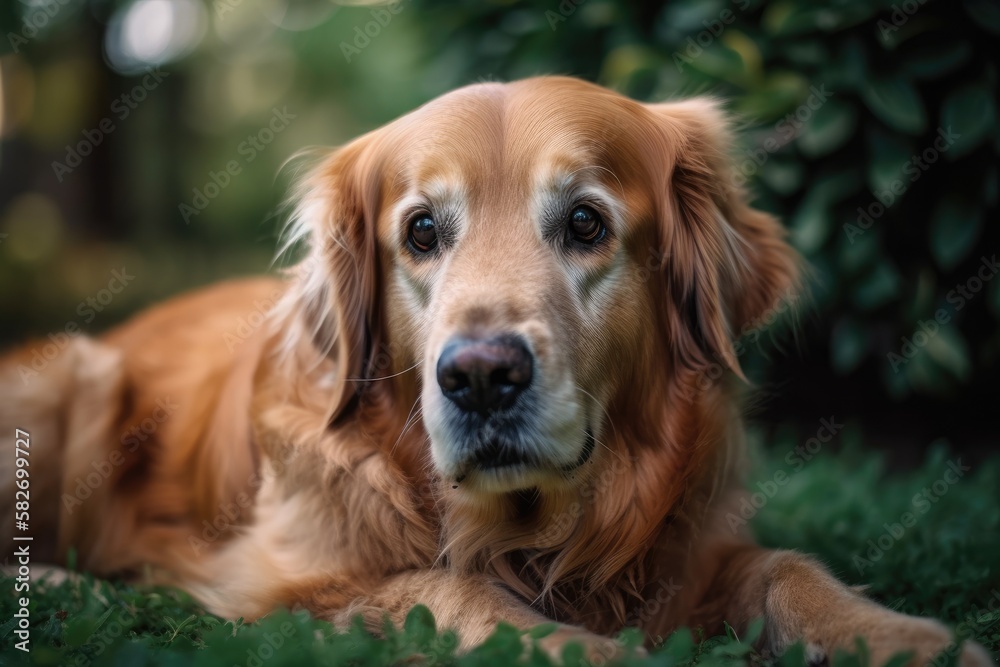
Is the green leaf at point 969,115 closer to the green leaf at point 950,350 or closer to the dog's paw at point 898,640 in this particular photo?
the green leaf at point 950,350

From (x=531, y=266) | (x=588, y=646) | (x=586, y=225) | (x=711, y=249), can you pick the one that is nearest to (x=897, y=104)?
(x=711, y=249)

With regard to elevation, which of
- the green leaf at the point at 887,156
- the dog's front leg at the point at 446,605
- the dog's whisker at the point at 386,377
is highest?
the green leaf at the point at 887,156

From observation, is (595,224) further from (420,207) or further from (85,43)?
(85,43)

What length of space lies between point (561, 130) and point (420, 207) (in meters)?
0.51

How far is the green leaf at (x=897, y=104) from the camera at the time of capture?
12.0 feet

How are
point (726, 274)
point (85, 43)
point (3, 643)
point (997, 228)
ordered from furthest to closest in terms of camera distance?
point (85, 43), point (997, 228), point (726, 274), point (3, 643)

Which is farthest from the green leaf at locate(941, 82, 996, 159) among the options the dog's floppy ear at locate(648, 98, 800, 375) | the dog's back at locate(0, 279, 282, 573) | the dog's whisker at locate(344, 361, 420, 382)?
the dog's back at locate(0, 279, 282, 573)

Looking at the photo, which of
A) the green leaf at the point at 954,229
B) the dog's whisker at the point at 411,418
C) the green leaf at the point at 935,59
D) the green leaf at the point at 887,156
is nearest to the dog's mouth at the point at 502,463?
the dog's whisker at the point at 411,418

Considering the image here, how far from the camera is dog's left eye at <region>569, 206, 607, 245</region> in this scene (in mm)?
2541

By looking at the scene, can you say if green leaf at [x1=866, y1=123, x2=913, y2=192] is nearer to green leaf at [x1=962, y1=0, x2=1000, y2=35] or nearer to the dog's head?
green leaf at [x1=962, y1=0, x2=1000, y2=35]

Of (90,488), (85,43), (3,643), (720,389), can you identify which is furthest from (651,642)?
(85,43)

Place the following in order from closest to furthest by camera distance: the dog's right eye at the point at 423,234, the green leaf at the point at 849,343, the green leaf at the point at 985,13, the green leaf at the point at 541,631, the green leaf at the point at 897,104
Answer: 1. the green leaf at the point at 541,631
2. the dog's right eye at the point at 423,234
3. the green leaf at the point at 985,13
4. the green leaf at the point at 897,104
5. the green leaf at the point at 849,343

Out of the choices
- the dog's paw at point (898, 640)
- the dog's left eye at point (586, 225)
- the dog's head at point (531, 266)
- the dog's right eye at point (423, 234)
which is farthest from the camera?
the dog's right eye at point (423, 234)

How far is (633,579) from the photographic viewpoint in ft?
8.47
